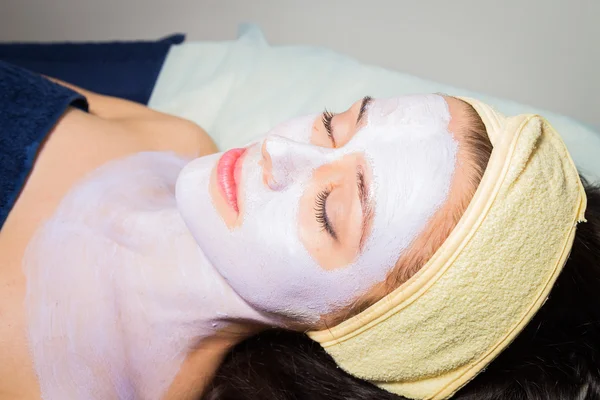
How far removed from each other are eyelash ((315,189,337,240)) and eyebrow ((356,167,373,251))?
39 mm

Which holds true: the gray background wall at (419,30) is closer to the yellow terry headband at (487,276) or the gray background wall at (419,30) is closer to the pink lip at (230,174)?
the yellow terry headband at (487,276)

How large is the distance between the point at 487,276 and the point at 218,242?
1.26 feet

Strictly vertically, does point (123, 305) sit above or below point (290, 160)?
below

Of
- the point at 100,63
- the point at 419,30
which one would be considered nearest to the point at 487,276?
the point at 419,30

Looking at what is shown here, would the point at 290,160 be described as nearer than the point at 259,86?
Yes

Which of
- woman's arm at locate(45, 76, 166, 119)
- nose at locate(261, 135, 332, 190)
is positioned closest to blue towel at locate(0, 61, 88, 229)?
woman's arm at locate(45, 76, 166, 119)

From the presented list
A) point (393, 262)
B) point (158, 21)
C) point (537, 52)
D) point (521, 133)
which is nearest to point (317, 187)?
point (393, 262)

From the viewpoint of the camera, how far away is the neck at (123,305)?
36.8 inches

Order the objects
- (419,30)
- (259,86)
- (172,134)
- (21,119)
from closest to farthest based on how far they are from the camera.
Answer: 1. (21,119)
2. (172,134)
3. (259,86)
4. (419,30)

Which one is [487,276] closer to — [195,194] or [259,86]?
[195,194]

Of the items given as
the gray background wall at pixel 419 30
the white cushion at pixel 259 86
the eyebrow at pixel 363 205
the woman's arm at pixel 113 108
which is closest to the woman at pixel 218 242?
the eyebrow at pixel 363 205

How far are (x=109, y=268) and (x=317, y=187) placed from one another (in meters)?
0.40

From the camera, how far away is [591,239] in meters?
0.93

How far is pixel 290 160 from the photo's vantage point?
0.83 meters
